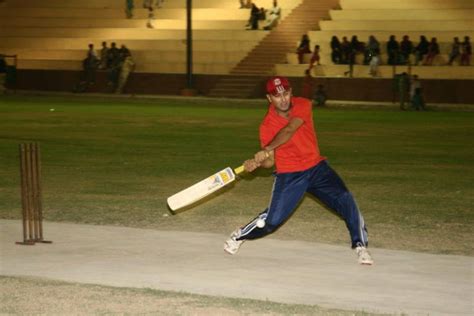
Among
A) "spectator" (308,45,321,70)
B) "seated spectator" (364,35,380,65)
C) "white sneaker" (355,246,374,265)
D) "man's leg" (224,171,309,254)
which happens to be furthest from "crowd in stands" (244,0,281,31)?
"white sneaker" (355,246,374,265)

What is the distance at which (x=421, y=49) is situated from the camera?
47.1 m

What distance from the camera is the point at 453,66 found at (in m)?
46.5

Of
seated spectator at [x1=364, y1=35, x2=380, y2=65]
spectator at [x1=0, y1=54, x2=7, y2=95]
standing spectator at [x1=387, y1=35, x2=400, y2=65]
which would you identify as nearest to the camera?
standing spectator at [x1=387, y1=35, x2=400, y2=65]

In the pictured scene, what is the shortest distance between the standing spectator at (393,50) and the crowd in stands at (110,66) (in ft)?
40.3

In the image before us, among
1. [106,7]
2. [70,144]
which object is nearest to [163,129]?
[70,144]

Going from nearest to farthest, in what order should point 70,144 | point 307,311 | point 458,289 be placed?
point 307,311
point 458,289
point 70,144

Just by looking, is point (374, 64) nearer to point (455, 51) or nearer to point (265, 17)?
point (455, 51)

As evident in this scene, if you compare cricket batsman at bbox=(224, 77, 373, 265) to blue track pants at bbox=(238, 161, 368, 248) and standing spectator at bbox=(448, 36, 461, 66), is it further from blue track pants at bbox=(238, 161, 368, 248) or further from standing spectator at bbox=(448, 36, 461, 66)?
standing spectator at bbox=(448, 36, 461, 66)

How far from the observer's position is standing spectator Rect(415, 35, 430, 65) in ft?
154

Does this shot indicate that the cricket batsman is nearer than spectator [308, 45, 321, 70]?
Yes

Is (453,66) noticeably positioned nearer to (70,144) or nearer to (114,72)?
(114,72)

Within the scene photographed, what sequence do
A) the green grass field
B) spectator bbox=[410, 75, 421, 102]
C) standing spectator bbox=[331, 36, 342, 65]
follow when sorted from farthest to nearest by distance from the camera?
standing spectator bbox=[331, 36, 342, 65]
spectator bbox=[410, 75, 421, 102]
the green grass field

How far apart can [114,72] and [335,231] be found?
133 feet

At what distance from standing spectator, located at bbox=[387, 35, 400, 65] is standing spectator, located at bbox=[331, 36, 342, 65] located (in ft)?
7.59
